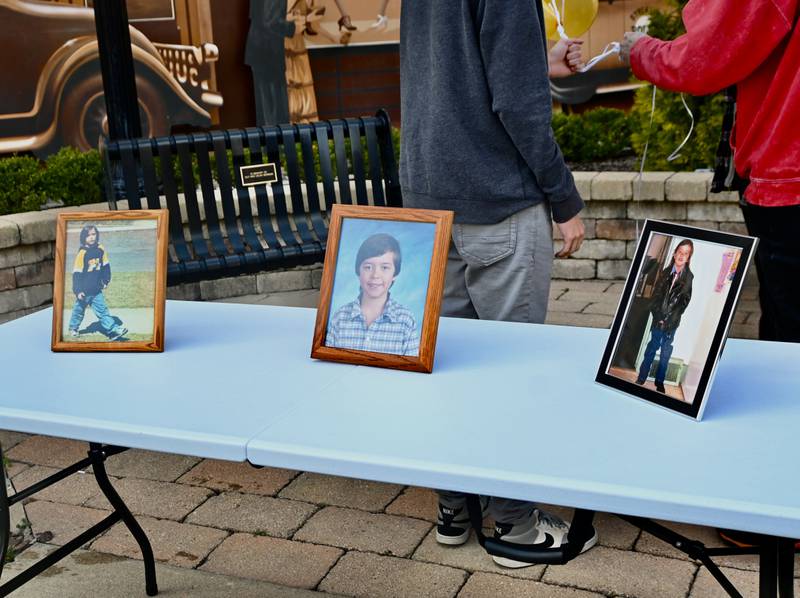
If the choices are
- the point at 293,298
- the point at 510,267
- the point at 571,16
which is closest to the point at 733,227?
the point at 293,298

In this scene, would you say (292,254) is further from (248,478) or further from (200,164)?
(248,478)

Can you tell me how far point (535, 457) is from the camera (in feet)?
5.87

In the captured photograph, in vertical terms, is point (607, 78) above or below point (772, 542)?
above

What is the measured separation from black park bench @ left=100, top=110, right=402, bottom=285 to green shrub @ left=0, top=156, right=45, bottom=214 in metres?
1.16

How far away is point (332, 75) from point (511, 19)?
7.37 metres

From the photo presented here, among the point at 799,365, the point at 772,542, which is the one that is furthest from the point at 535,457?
the point at 799,365

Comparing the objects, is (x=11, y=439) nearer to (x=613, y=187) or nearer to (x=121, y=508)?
(x=121, y=508)

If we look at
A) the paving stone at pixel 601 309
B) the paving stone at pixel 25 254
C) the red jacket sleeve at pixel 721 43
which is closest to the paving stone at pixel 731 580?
the red jacket sleeve at pixel 721 43

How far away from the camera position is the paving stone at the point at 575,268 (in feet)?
20.3

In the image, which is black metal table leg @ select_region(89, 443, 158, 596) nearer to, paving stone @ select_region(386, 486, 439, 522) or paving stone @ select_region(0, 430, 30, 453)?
paving stone @ select_region(386, 486, 439, 522)

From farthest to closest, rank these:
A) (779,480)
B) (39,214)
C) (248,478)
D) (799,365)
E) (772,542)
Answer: (39,214) < (248,478) < (799,365) < (772,542) < (779,480)

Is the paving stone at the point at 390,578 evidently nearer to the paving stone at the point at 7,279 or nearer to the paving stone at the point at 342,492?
the paving stone at the point at 342,492

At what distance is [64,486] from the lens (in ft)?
12.4

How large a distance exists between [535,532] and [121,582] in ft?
4.19
